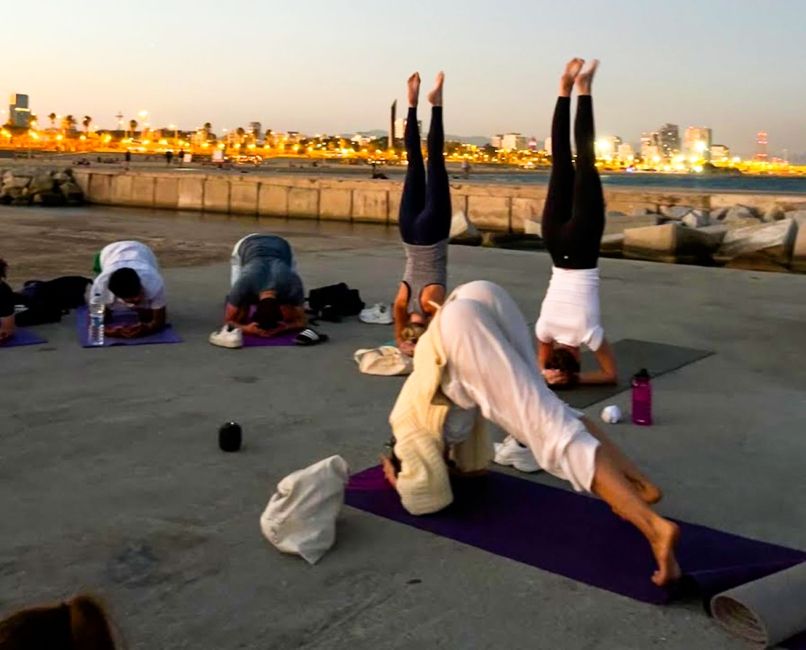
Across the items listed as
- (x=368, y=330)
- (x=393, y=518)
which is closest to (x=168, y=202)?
(x=368, y=330)

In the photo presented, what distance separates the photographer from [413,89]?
751 centimetres

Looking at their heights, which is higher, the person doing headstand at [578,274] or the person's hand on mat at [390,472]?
the person doing headstand at [578,274]

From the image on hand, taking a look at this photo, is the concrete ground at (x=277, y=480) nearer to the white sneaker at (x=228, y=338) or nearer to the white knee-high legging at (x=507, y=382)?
the white sneaker at (x=228, y=338)

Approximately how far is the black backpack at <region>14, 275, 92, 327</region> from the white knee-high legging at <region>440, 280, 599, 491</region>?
594 centimetres

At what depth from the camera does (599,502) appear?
157 inches

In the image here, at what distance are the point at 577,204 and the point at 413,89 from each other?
2095 millimetres

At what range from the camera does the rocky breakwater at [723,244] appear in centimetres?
1609

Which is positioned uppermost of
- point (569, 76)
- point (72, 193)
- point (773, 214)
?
point (569, 76)

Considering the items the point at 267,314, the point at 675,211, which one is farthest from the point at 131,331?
the point at 675,211

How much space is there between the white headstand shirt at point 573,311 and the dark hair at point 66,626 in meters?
4.89

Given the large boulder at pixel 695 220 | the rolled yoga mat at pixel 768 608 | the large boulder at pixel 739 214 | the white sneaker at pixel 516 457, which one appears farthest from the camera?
the large boulder at pixel 739 214

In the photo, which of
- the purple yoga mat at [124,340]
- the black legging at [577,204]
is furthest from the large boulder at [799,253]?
the purple yoga mat at [124,340]

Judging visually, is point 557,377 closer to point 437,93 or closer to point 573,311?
point 573,311

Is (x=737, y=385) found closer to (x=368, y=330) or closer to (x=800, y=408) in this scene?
(x=800, y=408)
